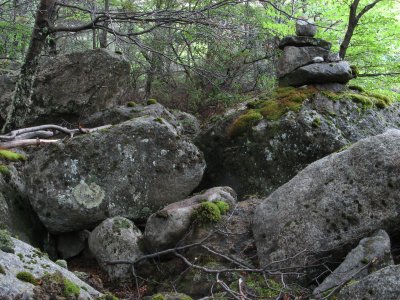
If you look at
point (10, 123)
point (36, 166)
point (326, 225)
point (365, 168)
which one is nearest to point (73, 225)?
point (36, 166)

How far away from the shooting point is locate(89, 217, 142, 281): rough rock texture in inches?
256

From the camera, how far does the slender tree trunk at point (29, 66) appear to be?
Result: 9188 mm

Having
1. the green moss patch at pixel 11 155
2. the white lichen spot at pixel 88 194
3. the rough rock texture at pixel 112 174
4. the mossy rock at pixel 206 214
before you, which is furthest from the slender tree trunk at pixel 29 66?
the mossy rock at pixel 206 214

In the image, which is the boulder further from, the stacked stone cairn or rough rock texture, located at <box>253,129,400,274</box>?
rough rock texture, located at <box>253,129,400,274</box>

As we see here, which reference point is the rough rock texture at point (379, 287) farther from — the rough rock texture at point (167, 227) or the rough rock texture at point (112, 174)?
the rough rock texture at point (112, 174)

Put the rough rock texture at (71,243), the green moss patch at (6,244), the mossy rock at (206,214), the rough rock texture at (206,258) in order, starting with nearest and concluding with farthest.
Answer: the green moss patch at (6,244) → the rough rock texture at (206,258) → the mossy rock at (206,214) → the rough rock texture at (71,243)

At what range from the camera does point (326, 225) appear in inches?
212

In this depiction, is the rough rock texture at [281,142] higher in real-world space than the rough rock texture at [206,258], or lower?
higher

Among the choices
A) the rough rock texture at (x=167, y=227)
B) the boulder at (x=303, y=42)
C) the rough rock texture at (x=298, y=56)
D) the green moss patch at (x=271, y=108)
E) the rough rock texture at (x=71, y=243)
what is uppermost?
the boulder at (x=303, y=42)

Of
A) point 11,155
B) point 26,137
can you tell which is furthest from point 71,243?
point 26,137

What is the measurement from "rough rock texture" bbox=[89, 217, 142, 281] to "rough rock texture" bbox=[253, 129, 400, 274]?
2.07m

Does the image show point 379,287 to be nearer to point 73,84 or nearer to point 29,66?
point 29,66

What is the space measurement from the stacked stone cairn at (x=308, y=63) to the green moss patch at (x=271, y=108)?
376 millimetres

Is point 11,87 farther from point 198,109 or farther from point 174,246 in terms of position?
point 174,246
